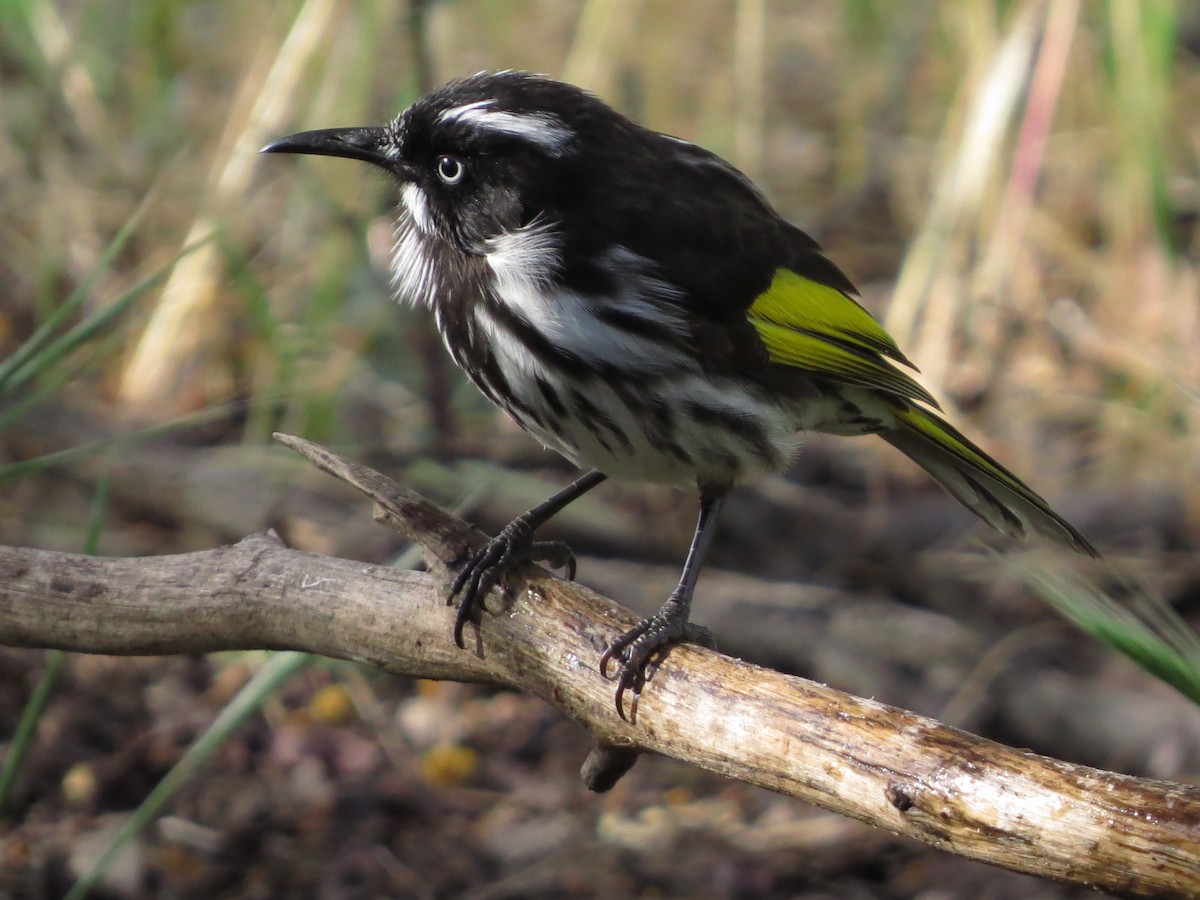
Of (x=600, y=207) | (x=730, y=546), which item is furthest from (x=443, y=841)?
(x=600, y=207)

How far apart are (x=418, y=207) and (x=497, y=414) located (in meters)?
3.29

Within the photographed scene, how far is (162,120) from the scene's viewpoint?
738cm

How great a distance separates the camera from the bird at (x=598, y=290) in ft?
11.1

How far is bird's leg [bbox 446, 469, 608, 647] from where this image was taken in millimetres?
3045

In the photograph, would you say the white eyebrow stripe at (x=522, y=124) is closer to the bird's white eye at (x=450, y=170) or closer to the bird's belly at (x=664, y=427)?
the bird's white eye at (x=450, y=170)

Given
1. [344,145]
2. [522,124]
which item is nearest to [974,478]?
[522,124]

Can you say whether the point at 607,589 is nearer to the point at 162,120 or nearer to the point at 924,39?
the point at 162,120

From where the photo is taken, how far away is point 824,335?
152 inches

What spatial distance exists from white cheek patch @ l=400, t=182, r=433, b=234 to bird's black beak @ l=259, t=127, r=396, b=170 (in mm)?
77

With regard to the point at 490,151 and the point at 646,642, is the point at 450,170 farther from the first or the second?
the point at 646,642

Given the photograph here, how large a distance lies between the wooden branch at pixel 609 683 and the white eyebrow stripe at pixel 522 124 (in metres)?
0.85

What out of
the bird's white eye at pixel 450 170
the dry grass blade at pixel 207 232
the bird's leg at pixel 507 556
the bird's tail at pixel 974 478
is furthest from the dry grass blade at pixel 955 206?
the bird's white eye at pixel 450 170

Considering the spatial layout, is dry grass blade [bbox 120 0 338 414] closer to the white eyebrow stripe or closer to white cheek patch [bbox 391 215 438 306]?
Answer: white cheek patch [bbox 391 215 438 306]

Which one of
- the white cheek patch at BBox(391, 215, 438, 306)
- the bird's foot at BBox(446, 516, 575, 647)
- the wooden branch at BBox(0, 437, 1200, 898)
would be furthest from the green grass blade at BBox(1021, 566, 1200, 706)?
the white cheek patch at BBox(391, 215, 438, 306)
